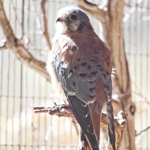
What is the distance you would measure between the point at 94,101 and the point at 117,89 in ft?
4.49

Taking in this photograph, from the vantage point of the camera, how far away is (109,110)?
202 centimetres

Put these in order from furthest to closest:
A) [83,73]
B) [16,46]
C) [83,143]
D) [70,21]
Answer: [16,46], [70,21], [83,73], [83,143]

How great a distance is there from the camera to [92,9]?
128 inches

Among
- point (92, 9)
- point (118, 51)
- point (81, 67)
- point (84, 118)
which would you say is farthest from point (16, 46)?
point (84, 118)

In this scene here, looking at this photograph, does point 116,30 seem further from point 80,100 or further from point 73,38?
point 80,100

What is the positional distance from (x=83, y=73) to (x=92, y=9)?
4.50 ft

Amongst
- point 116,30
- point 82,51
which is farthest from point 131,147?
point 82,51

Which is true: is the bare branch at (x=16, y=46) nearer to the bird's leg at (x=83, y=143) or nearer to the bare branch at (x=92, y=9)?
the bare branch at (x=92, y=9)

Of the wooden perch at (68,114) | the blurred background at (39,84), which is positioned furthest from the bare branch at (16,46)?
the wooden perch at (68,114)

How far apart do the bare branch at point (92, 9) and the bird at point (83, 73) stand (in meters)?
0.71

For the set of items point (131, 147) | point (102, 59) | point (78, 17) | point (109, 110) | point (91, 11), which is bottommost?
point (131, 147)

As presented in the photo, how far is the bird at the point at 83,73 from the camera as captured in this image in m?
1.93

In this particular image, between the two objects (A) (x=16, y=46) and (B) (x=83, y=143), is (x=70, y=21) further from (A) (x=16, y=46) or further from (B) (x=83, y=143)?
(B) (x=83, y=143)

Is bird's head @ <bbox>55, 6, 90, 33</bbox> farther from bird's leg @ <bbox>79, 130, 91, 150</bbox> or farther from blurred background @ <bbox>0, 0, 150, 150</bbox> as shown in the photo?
blurred background @ <bbox>0, 0, 150, 150</bbox>
